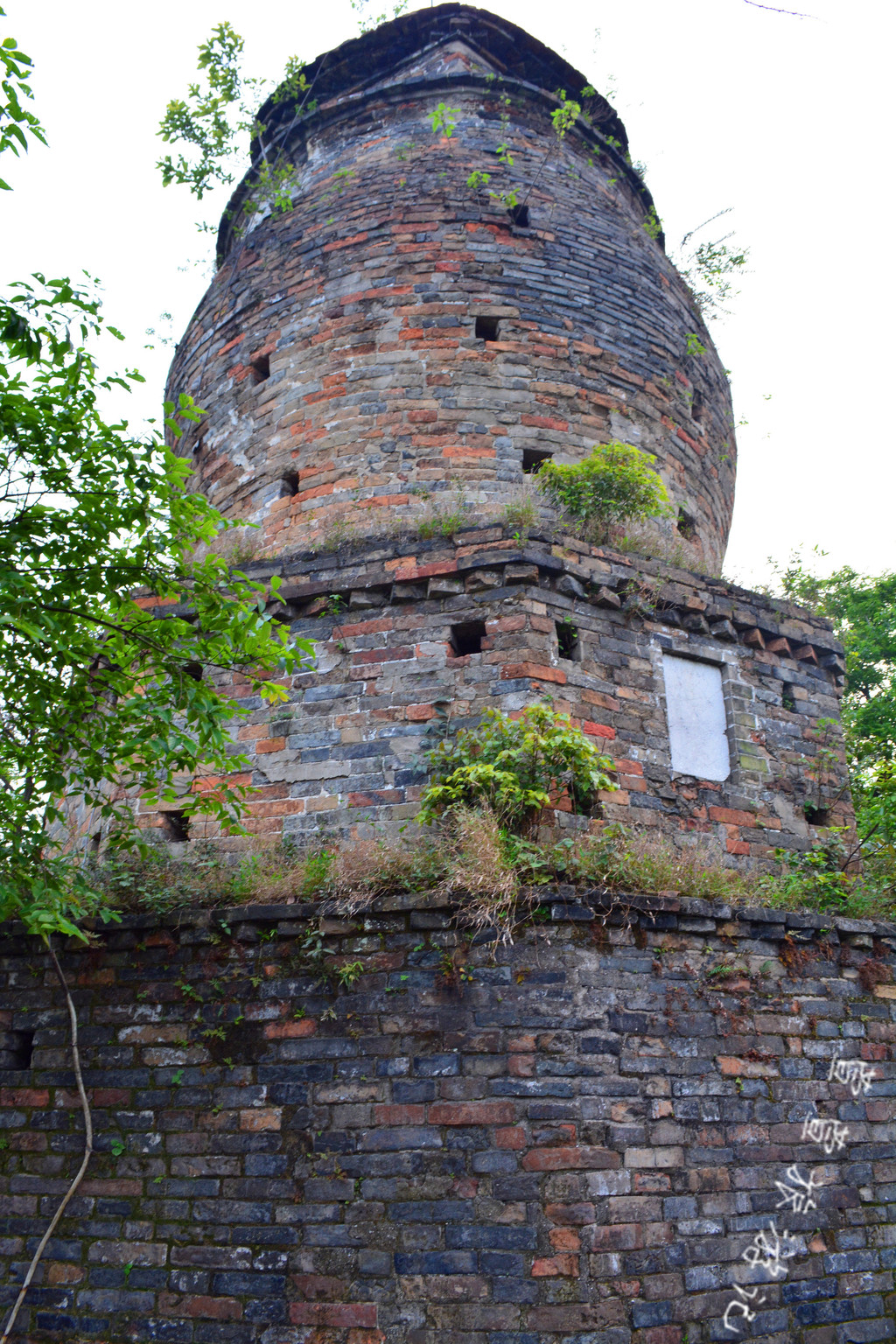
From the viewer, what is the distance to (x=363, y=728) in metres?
6.13

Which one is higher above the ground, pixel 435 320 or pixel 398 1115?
pixel 435 320

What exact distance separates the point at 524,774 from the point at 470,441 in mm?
3175

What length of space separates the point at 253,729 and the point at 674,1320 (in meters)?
3.89

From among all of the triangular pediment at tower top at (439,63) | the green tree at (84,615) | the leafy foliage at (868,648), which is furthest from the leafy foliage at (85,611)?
the leafy foliage at (868,648)

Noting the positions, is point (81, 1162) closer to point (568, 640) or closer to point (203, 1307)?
point (203, 1307)

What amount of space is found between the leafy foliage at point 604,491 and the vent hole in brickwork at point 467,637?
1328 millimetres

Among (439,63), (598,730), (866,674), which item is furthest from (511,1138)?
(866,674)

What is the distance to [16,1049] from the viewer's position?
5.48m

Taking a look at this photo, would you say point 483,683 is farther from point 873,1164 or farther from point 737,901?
point 873,1164

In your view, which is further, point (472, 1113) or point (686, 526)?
point (686, 526)

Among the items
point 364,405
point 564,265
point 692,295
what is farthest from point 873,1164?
point 692,295

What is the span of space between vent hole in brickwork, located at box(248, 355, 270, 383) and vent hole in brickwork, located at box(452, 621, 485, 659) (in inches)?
141

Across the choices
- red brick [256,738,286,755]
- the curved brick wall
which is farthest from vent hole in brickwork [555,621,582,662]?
red brick [256,738,286,755]

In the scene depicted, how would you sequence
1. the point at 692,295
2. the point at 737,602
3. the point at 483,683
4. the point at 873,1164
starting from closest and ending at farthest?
the point at 873,1164 < the point at 483,683 < the point at 737,602 < the point at 692,295
